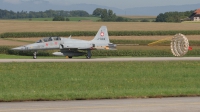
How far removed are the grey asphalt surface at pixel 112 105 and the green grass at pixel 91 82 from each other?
82cm

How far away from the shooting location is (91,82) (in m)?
21.8

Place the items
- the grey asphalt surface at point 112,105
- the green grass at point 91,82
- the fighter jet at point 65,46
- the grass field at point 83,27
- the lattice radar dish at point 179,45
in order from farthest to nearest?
the grass field at point 83,27 → the lattice radar dish at point 179,45 → the fighter jet at point 65,46 → the green grass at point 91,82 → the grey asphalt surface at point 112,105

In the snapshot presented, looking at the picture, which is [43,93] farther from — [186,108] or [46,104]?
[186,108]

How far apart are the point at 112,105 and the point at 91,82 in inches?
261

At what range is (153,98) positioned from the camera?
17.0 m

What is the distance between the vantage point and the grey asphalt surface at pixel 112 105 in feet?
47.0

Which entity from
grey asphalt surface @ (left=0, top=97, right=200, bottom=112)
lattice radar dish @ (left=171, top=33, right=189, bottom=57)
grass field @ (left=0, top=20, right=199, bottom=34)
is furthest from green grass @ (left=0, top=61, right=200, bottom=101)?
grass field @ (left=0, top=20, right=199, bottom=34)

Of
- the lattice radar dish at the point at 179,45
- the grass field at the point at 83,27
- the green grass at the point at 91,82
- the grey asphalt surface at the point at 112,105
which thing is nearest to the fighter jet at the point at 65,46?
the lattice radar dish at the point at 179,45

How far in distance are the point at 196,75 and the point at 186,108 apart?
36.9ft

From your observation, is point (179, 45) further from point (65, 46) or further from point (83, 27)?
point (83, 27)

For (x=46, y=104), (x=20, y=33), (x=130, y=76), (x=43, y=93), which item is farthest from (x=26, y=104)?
(x=20, y=33)

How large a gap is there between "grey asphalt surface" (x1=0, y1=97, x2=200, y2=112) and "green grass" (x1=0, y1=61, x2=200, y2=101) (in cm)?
82

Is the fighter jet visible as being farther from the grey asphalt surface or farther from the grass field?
the grass field

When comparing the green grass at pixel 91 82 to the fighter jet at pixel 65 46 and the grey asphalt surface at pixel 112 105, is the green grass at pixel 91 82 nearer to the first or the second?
the grey asphalt surface at pixel 112 105
